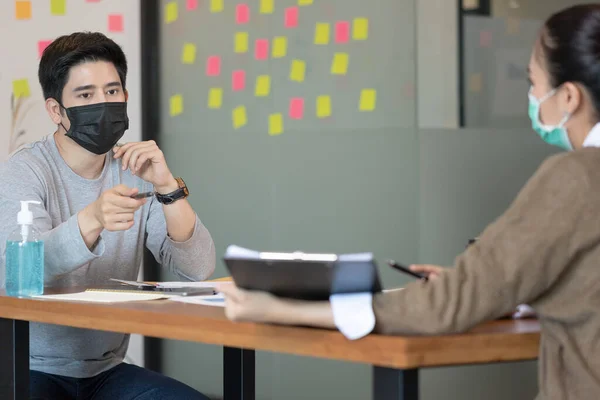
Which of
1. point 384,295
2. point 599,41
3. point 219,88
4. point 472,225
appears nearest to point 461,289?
point 384,295

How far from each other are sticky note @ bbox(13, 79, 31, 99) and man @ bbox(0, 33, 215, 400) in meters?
1.46

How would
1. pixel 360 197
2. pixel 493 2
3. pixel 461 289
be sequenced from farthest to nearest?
pixel 360 197 < pixel 493 2 < pixel 461 289

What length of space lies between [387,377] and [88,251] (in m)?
0.95

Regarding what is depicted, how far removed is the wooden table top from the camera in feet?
3.84

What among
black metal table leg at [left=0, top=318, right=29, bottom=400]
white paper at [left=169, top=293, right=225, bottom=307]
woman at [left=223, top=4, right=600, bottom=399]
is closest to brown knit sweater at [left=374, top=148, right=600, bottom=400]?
woman at [left=223, top=4, right=600, bottom=399]

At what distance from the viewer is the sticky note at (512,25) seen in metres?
2.73

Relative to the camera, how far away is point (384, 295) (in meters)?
1.22

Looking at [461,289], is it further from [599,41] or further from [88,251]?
[88,251]

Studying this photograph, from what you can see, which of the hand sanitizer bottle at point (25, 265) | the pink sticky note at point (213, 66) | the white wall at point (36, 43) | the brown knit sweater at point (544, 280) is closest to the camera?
the brown knit sweater at point (544, 280)

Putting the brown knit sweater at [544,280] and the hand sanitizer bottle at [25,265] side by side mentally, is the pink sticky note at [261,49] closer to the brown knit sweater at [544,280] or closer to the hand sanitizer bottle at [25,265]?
the hand sanitizer bottle at [25,265]

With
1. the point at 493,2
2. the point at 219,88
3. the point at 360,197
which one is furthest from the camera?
the point at 219,88

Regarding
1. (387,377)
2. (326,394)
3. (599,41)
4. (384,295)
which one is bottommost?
(326,394)

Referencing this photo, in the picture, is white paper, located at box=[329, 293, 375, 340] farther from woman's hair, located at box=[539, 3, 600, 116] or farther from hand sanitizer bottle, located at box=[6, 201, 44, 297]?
hand sanitizer bottle, located at box=[6, 201, 44, 297]

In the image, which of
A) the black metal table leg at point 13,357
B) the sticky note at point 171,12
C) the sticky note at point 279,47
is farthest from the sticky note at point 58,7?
the black metal table leg at point 13,357
